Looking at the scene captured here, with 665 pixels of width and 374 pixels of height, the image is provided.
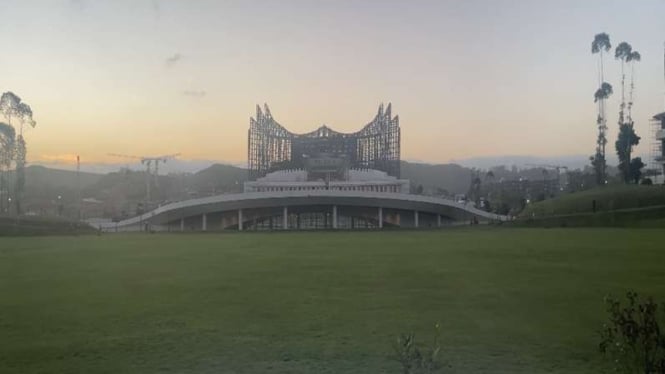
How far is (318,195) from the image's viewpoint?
6669 centimetres

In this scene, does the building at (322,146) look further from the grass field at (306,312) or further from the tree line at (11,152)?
the grass field at (306,312)

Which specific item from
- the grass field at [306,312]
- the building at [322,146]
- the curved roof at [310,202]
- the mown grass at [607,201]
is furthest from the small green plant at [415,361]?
the building at [322,146]

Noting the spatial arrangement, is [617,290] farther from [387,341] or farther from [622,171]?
[622,171]

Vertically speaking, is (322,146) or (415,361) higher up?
(322,146)

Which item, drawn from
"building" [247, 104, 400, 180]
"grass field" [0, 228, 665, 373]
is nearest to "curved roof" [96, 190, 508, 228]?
"building" [247, 104, 400, 180]

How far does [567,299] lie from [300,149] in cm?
9524

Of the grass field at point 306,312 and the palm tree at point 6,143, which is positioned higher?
the palm tree at point 6,143

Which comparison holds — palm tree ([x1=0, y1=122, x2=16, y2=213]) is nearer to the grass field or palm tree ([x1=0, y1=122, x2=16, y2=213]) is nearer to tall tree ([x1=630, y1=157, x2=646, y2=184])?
the grass field

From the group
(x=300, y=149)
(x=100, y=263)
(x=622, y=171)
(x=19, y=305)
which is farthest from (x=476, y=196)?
(x=19, y=305)

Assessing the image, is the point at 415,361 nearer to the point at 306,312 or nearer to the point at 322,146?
the point at 306,312

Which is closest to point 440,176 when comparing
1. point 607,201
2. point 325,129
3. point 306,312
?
point 325,129

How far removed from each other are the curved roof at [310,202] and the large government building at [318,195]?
10 cm

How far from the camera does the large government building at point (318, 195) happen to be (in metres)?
65.7

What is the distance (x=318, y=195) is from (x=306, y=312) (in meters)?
56.6
